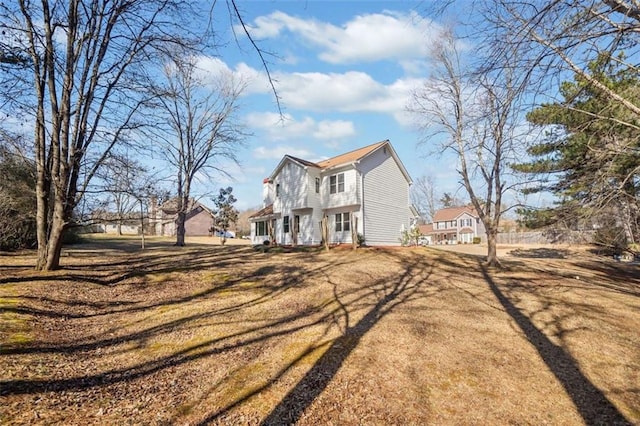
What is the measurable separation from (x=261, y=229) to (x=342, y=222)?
8229 millimetres

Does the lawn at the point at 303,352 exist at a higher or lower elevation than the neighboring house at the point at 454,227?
lower

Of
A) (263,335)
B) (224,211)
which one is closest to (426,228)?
(224,211)

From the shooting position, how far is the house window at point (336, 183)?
21.7 metres

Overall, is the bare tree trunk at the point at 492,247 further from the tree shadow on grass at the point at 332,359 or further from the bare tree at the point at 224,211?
the bare tree at the point at 224,211

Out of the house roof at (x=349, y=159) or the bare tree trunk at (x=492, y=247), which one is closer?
the bare tree trunk at (x=492, y=247)

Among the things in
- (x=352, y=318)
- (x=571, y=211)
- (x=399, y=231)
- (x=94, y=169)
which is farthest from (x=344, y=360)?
(x=399, y=231)

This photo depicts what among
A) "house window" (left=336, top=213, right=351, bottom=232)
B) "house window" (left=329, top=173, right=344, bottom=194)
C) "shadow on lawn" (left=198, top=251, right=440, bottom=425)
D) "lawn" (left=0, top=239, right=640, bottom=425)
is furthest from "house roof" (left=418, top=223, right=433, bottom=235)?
"shadow on lawn" (left=198, top=251, right=440, bottom=425)

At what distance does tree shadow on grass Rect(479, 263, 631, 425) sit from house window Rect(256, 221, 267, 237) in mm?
21511

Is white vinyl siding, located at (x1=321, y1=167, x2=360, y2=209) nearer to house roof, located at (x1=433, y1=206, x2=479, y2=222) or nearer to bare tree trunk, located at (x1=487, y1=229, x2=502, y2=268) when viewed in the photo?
bare tree trunk, located at (x1=487, y1=229, x2=502, y2=268)

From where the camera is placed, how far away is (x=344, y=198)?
836 inches

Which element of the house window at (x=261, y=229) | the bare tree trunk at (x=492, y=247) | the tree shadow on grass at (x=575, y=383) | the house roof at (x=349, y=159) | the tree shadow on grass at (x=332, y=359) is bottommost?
the tree shadow on grass at (x=575, y=383)

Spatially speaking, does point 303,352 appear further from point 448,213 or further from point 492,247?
point 448,213

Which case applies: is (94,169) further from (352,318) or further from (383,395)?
(383,395)

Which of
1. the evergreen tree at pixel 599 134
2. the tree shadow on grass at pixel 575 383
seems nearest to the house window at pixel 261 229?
the evergreen tree at pixel 599 134
